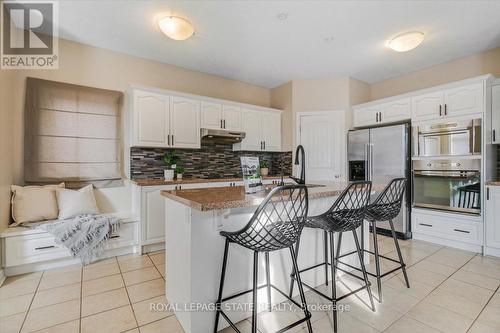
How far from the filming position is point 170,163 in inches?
143

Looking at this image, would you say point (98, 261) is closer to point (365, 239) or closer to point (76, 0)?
point (76, 0)

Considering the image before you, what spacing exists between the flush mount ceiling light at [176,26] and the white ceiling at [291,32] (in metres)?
0.08

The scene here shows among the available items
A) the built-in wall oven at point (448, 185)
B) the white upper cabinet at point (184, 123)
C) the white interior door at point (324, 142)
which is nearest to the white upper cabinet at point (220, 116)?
the white upper cabinet at point (184, 123)

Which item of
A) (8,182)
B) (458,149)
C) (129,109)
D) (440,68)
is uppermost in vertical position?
(440,68)

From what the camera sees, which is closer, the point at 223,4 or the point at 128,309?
the point at 128,309

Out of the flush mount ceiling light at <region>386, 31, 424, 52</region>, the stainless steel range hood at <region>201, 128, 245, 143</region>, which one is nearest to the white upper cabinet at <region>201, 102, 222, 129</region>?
the stainless steel range hood at <region>201, 128, 245, 143</region>

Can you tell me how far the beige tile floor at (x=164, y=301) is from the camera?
168 cm

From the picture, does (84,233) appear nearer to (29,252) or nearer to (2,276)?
(29,252)

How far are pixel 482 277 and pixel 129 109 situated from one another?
177 inches

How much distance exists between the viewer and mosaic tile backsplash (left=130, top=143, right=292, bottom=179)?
11.6 ft

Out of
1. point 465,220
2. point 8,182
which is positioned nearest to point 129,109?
point 8,182

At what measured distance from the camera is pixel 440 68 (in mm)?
3770

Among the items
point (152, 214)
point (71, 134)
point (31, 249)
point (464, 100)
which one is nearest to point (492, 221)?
point (464, 100)

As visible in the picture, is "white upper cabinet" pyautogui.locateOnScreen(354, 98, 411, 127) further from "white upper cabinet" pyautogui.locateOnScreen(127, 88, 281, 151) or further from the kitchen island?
the kitchen island
